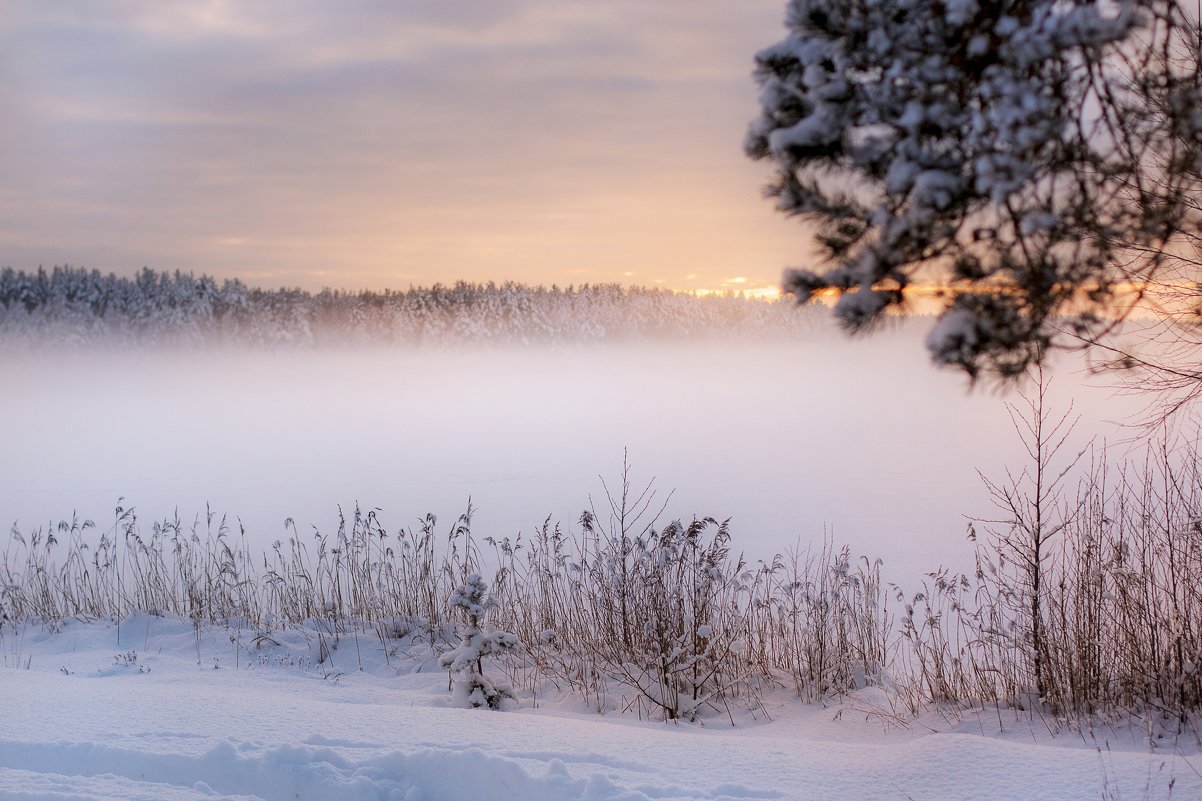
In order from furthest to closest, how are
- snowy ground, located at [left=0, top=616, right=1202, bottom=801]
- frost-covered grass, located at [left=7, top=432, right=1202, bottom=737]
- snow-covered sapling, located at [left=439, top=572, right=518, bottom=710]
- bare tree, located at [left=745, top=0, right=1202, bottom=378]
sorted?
snow-covered sapling, located at [left=439, top=572, right=518, bottom=710], frost-covered grass, located at [left=7, top=432, right=1202, bottom=737], snowy ground, located at [left=0, top=616, right=1202, bottom=801], bare tree, located at [left=745, top=0, right=1202, bottom=378]

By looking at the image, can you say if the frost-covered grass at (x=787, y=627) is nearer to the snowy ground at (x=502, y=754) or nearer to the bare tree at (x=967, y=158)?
the snowy ground at (x=502, y=754)

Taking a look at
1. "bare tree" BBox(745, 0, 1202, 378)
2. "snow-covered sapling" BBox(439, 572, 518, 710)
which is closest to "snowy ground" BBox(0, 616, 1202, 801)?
"snow-covered sapling" BBox(439, 572, 518, 710)

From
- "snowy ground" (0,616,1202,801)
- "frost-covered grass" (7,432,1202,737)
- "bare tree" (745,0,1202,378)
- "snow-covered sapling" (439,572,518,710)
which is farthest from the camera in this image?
"snow-covered sapling" (439,572,518,710)

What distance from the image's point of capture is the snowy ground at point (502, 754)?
3932 mm

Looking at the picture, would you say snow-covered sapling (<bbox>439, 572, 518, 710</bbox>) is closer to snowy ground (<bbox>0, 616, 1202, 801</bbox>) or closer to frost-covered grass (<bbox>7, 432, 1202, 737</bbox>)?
frost-covered grass (<bbox>7, 432, 1202, 737</bbox>)

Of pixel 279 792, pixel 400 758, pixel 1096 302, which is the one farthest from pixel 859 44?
pixel 279 792

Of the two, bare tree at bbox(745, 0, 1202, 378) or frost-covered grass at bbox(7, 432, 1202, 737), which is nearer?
bare tree at bbox(745, 0, 1202, 378)

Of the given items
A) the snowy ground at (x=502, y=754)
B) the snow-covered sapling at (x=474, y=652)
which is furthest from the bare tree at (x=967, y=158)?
the snow-covered sapling at (x=474, y=652)

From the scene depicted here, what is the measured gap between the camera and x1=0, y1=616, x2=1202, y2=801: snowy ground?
3932mm

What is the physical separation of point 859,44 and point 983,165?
566 mm

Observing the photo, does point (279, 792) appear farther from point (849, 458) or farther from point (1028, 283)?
point (849, 458)

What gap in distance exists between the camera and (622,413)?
160 feet

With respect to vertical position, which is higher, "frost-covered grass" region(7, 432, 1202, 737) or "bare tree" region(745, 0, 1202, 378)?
"bare tree" region(745, 0, 1202, 378)

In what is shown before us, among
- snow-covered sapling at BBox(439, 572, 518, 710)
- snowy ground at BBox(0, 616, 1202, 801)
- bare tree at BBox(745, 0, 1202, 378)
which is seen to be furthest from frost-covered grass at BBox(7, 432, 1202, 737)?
bare tree at BBox(745, 0, 1202, 378)
